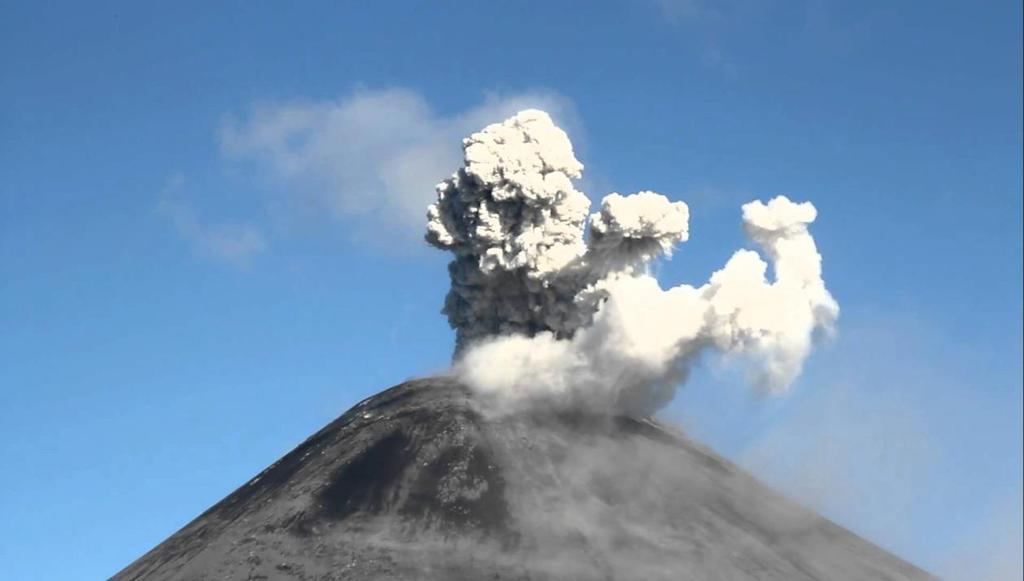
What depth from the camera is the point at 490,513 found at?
4099 inches

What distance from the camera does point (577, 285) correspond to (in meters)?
114

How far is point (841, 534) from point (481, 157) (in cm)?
3181

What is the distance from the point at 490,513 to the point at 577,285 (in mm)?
16122

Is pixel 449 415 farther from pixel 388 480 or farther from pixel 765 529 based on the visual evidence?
pixel 765 529

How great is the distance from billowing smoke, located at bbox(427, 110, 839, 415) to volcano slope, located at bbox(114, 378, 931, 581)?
3138 millimetres

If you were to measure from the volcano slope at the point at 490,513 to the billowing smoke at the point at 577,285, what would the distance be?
314 centimetres

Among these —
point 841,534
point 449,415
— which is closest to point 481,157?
point 449,415

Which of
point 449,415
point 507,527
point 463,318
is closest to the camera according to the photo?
point 507,527

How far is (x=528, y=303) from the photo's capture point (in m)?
116

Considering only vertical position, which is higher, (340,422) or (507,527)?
(340,422)

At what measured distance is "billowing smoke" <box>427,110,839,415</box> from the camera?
108062 mm

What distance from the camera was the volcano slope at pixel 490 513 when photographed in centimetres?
10019

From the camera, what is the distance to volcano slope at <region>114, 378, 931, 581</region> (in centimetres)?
10019

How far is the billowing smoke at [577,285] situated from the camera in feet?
355
